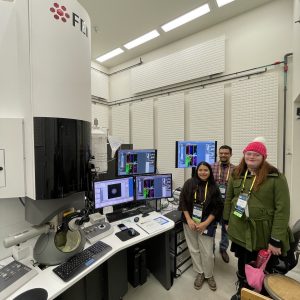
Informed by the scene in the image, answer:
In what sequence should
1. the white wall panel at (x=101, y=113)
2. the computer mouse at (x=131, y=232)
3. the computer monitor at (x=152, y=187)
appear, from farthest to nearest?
the white wall panel at (x=101, y=113) → the computer monitor at (x=152, y=187) → the computer mouse at (x=131, y=232)

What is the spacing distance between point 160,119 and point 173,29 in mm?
1787

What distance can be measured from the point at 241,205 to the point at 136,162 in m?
1.31

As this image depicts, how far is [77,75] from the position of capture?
1.20m

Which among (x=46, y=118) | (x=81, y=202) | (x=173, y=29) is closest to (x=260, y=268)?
(x=81, y=202)

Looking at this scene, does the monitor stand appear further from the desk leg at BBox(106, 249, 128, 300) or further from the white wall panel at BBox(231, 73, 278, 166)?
the white wall panel at BBox(231, 73, 278, 166)

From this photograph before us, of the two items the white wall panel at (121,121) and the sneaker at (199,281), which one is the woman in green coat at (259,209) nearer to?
the sneaker at (199,281)

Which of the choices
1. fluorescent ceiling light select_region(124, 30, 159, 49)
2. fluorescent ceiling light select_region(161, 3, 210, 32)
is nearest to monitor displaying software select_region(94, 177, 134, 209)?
fluorescent ceiling light select_region(161, 3, 210, 32)

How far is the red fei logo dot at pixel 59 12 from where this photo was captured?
1095 millimetres

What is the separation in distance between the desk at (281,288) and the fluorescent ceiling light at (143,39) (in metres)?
4.17

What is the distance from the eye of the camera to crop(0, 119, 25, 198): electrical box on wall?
1.12 meters

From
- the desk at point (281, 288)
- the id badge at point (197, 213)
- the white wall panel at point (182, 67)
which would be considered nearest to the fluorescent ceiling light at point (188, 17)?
the white wall panel at point (182, 67)

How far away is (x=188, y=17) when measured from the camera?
11.2 ft

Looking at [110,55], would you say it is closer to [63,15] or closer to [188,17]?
[188,17]

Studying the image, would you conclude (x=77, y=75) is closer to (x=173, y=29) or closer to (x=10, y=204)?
(x=10, y=204)
